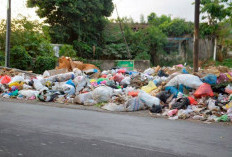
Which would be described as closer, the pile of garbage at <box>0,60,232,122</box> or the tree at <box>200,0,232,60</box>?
the pile of garbage at <box>0,60,232,122</box>

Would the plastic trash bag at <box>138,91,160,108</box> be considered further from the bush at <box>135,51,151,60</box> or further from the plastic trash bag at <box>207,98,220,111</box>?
the bush at <box>135,51,151,60</box>

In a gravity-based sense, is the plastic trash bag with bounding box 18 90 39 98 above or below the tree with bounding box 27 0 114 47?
below

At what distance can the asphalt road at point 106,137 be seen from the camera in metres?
3.80

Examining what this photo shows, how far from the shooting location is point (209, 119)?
667 cm

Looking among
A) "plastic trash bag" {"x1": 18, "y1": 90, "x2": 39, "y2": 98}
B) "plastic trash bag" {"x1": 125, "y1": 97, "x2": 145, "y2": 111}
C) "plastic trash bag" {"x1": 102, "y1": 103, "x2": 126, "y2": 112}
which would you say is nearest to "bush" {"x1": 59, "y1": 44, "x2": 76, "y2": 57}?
"plastic trash bag" {"x1": 18, "y1": 90, "x2": 39, "y2": 98}

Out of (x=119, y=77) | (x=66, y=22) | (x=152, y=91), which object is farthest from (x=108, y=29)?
(x=152, y=91)

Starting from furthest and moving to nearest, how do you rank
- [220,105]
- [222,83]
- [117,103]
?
[222,83]
[117,103]
[220,105]

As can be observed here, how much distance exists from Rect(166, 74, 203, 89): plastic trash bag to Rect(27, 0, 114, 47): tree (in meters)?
15.1

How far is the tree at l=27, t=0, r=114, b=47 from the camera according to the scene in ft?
74.9

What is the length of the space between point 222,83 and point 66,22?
57.6ft

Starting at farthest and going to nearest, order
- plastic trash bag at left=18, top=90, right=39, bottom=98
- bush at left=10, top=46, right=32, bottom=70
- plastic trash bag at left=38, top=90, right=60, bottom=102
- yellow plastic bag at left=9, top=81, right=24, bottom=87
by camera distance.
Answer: bush at left=10, top=46, right=32, bottom=70, yellow plastic bag at left=9, top=81, right=24, bottom=87, plastic trash bag at left=18, top=90, right=39, bottom=98, plastic trash bag at left=38, top=90, right=60, bottom=102

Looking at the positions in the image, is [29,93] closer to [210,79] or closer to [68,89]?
[68,89]

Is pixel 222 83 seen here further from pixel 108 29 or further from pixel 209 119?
pixel 108 29

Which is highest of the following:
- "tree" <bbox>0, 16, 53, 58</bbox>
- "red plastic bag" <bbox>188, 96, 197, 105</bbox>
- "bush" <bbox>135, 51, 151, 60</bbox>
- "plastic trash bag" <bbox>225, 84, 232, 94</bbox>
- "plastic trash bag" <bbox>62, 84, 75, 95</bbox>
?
"tree" <bbox>0, 16, 53, 58</bbox>
